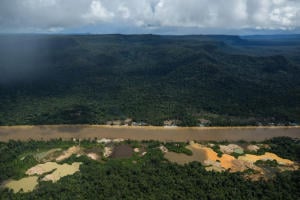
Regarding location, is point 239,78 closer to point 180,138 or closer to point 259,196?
point 180,138

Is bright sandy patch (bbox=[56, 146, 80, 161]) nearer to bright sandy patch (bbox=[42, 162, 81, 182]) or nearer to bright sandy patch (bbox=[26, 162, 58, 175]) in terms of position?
bright sandy patch (bbox=[26, 162, 58, 175])

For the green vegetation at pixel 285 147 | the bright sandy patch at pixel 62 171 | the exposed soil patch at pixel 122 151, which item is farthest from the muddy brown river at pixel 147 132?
the bright sandy patch at pixel 62 171

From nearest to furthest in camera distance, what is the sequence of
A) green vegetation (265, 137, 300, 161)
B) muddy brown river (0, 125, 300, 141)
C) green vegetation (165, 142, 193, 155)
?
green vegetation (165, 142, 193, 155), green vegetation (265, 137, 300, 161), muddy brown river (0, 125, 300, 141)

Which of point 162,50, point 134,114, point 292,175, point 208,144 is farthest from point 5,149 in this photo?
point 162,50

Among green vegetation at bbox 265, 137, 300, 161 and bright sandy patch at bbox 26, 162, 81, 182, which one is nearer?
bright sandy patch at bbox 26, 162, 81, 182

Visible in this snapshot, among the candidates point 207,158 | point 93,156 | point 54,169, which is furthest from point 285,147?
point 54,169

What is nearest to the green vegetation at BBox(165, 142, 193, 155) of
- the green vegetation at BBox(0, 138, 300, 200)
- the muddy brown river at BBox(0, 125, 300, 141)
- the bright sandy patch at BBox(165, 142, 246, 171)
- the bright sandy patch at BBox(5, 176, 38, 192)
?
the bright sandy patch at BBox(165, 142, 246, 171)

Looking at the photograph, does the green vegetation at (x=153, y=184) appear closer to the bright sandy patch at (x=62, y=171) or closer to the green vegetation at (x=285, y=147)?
the bright sandy patch at (x=62, y=171)
